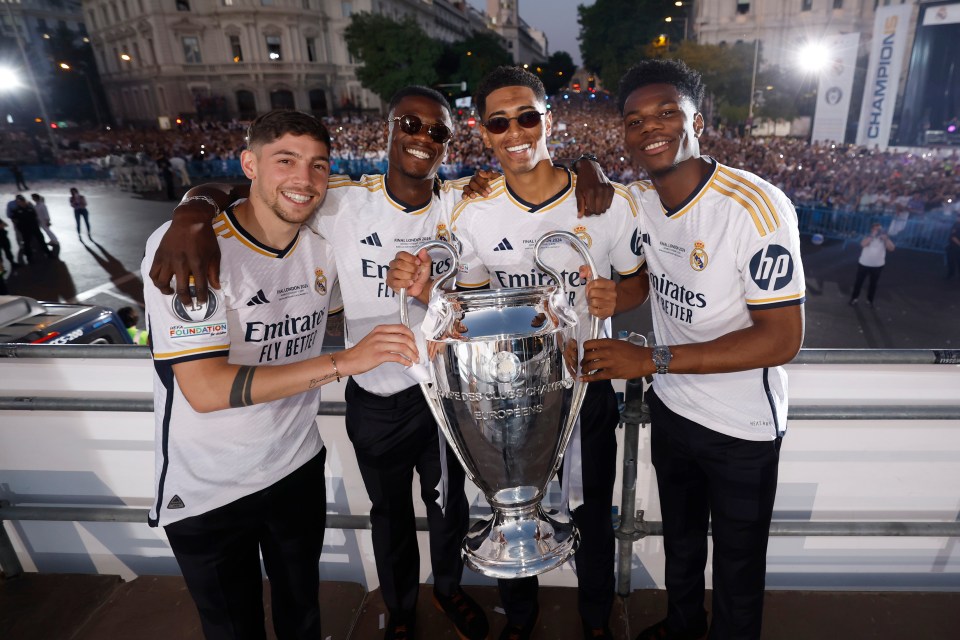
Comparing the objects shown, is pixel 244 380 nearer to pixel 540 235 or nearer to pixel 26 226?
pixel 540 235

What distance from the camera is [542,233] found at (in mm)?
2125

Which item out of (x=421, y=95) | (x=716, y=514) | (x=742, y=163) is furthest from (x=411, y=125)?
(x=742, y=163)

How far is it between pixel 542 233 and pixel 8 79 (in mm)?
55848

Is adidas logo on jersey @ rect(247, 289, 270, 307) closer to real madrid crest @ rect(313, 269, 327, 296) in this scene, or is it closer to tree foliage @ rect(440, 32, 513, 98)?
real madrid crest @ rect(313, 269, 327, 296)

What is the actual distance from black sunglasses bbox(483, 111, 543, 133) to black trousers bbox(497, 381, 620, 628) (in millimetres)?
992

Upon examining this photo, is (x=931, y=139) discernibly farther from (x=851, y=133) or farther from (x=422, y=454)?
(x=422, y=454)

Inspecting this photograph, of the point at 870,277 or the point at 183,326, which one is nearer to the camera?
the point at 183,326

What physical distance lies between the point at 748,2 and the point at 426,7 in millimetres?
46877

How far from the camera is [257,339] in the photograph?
180 cm

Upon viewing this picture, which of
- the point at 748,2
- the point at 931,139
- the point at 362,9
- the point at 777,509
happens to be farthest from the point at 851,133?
the point at 362,9

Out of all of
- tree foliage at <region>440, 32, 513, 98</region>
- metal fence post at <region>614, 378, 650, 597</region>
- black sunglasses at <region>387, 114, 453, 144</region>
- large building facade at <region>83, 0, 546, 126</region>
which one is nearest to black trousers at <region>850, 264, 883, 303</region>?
metal fence post at <region>614, 378, 650, 597</region>

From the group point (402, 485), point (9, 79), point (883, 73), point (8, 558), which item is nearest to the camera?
point (402, 485)

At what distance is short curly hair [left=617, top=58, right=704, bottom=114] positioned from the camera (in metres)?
1.88

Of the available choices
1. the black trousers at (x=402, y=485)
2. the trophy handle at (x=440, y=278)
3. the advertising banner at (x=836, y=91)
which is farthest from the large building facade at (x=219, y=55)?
the trophy handle at (x=440, y=278)
